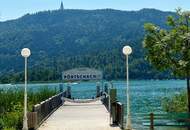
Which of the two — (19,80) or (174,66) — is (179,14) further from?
(19,80)

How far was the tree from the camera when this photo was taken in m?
17.7

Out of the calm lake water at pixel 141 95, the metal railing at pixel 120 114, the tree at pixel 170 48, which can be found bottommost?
the calm lake water at pixel 141 95

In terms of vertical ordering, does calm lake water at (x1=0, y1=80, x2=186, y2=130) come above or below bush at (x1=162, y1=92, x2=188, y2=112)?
below

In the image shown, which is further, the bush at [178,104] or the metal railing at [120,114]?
the bush at [178,104]

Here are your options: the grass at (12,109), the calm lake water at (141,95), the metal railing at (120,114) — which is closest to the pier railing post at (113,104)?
the metal railing at (120,114)

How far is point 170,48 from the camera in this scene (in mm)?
17766

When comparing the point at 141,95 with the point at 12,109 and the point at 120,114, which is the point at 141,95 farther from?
the point at 120,114

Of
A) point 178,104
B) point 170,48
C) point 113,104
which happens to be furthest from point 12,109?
point 170,48

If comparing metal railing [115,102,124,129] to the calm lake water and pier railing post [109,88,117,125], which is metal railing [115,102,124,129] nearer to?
pier railing post [109,88,117,125]

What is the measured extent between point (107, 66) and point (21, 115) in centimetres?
16215

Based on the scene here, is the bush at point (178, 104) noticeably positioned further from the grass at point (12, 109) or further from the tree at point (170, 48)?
the grass at point (12, 109)

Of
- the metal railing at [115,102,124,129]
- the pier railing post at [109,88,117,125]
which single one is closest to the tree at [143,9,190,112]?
the metal railing at [115,102,124,129]

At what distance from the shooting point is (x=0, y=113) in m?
22.2

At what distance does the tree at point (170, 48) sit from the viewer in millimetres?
17672
